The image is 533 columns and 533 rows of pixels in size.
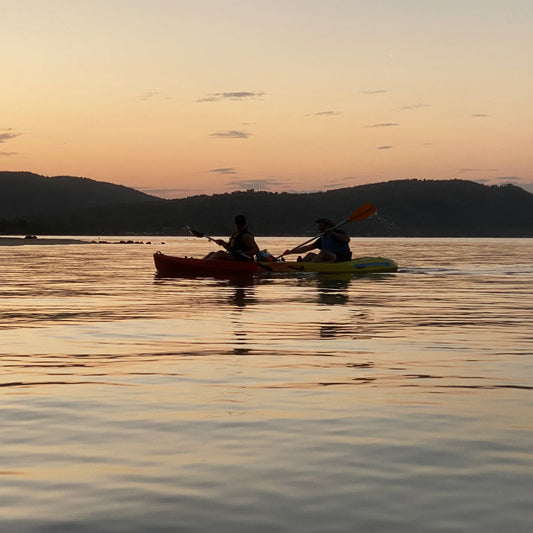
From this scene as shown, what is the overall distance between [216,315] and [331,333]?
346 centimetres

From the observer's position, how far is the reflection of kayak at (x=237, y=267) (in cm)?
2769

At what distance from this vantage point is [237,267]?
2764cm

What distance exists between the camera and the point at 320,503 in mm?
4906

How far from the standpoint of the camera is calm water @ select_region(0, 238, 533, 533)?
4.79 meters

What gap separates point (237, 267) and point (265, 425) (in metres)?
20.8

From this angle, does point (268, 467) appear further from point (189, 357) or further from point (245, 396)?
point (189, 357)

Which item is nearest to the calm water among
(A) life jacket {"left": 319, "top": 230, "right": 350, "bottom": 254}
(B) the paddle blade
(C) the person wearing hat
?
(C) the person wearing hat

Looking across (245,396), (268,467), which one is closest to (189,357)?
(245,396)

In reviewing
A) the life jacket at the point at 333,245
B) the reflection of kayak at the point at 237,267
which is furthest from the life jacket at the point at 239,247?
the life jacket at the point at 333,245

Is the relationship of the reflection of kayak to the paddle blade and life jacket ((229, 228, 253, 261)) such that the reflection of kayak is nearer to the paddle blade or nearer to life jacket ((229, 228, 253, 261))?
life jacket ((229, 228, 253, 261))

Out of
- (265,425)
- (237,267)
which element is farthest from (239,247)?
(265,425)

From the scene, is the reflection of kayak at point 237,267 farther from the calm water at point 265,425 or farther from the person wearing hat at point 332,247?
the calm water at point 265,425

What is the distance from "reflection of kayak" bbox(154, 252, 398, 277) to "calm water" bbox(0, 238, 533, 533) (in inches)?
486

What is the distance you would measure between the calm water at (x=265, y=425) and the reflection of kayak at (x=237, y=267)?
1234 cm
